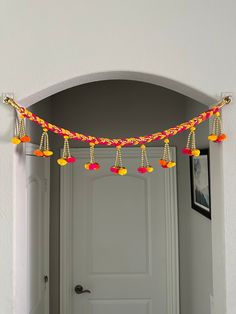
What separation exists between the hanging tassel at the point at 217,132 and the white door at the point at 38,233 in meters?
1.02

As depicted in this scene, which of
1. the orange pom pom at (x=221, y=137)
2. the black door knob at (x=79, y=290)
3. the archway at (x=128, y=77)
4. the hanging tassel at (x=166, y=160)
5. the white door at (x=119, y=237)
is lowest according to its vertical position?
the black door knob at (x=79, y=290)

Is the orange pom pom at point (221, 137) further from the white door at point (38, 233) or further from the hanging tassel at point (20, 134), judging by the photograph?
the white door at point (38, 233)

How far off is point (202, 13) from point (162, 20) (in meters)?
0.17

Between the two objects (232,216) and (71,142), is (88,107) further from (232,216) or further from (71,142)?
(232,216)

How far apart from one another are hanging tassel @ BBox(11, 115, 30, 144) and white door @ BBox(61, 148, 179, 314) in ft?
3.64

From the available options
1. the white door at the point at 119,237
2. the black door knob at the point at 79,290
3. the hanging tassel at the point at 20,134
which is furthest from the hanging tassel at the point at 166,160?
the black door knob at the point at 79,290

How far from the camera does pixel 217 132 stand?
1290 millimetres

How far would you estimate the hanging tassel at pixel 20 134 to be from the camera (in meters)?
1.20

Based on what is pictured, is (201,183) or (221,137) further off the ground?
(221,137)

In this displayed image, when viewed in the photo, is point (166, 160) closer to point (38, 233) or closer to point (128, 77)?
point (128, 77)

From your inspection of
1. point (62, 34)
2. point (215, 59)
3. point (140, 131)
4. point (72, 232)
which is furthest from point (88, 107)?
point (215, 59)

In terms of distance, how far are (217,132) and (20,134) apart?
81 cm

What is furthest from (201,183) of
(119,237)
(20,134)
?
(20,134)

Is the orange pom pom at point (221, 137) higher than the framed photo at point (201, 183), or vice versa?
the orange pom pom at point (221, 137)
